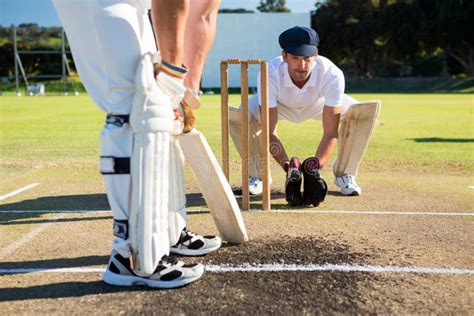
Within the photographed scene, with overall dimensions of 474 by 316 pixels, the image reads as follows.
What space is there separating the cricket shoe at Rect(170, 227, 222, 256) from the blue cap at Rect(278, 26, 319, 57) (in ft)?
6.54

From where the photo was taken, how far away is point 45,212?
171 inches

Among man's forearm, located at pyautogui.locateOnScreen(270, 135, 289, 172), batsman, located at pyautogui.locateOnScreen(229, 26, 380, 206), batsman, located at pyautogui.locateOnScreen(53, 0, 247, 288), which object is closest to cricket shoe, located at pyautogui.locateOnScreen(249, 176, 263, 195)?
batsman, located at pyautogui.locateOnScreen(229, 26, 380, 206)

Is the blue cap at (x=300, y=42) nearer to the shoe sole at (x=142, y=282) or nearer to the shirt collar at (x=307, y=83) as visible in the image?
the shirt collar at (x=307, y=83)

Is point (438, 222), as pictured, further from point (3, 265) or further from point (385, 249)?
point (3, 265)

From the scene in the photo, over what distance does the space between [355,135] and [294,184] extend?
114cm

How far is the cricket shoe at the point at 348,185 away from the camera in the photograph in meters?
5.05

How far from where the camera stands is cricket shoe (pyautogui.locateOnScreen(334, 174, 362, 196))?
5047 millimetres

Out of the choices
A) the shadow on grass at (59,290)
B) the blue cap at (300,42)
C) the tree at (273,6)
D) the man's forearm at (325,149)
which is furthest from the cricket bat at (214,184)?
the tree at (273,6)

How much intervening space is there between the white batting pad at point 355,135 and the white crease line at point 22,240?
2.70 metres

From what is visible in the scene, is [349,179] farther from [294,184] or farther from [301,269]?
[301,269]

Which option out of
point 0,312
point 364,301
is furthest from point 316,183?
point 0,312

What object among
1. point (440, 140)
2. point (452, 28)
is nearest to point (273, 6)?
point (452, 28)

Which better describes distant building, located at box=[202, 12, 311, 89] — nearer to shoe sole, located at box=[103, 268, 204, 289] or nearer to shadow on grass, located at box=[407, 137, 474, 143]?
shadow on grass, located at box=[407, 137, 474, 143]

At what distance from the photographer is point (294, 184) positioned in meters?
4.50
